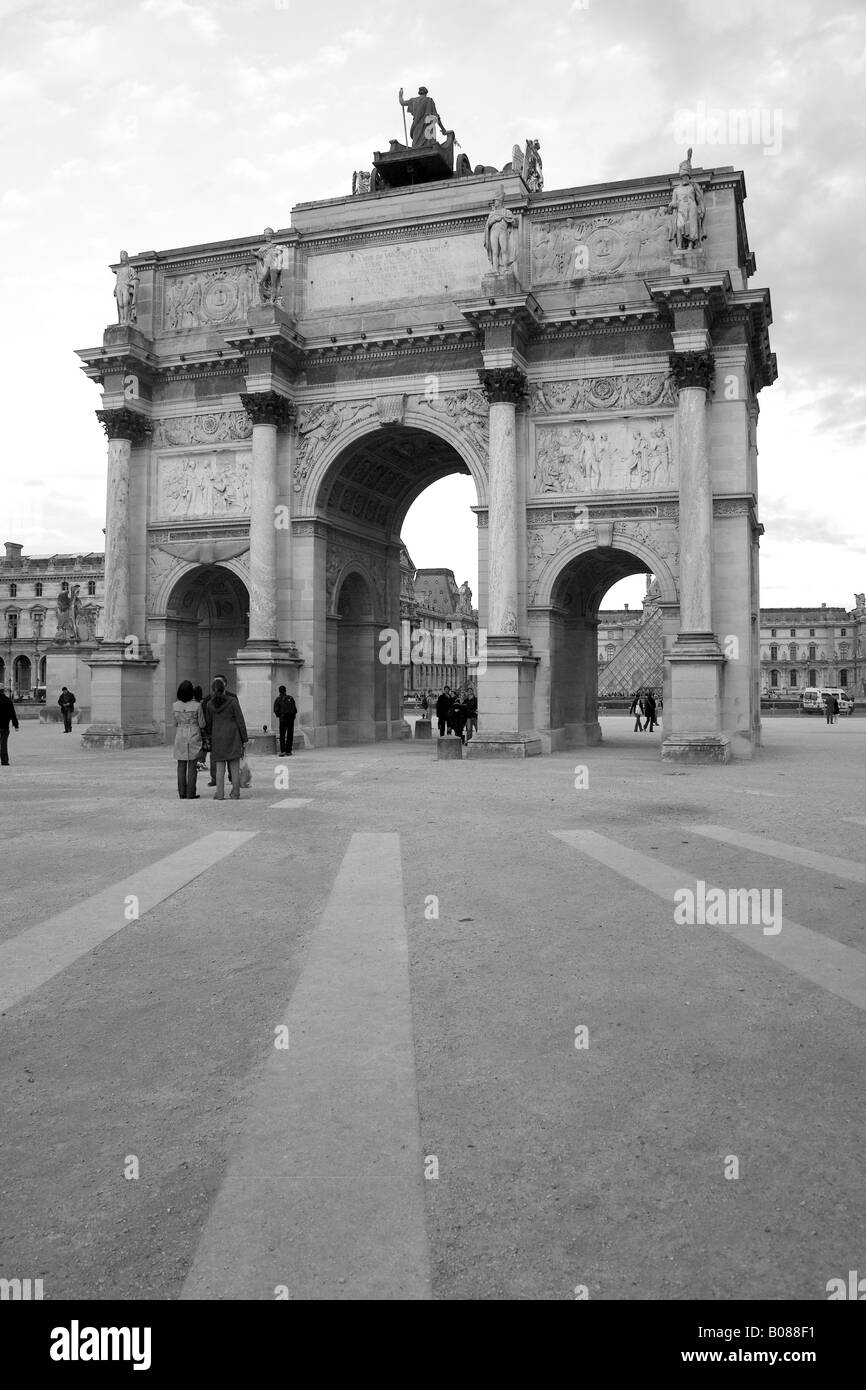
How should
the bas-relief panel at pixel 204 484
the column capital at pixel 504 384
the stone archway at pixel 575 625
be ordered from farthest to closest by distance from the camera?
the bas-relief panel at pixel 204 484
the stone archway at pixel 575 625
the column capital at pixel 504 384

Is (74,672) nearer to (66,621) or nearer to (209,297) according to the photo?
(66,621)

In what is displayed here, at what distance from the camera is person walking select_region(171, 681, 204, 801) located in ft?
48.4

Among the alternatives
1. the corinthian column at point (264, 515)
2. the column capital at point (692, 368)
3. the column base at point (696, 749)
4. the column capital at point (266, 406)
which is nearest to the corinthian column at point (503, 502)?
the column capital at point (692, 368)

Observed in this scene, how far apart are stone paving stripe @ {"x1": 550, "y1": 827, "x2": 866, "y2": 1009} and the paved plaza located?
3cm

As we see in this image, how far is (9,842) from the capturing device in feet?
34.1

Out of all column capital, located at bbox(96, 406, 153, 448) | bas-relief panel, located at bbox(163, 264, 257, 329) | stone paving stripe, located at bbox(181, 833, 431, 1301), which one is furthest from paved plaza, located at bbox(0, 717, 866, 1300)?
bas-relief panel, located at bbox(163, 264, 257, 329)

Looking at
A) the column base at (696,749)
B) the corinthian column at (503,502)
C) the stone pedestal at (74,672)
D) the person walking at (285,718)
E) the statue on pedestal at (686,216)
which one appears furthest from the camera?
the stone pedestal at (74,672)

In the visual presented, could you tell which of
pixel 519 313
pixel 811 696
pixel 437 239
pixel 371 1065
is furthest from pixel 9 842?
pixel 811 696

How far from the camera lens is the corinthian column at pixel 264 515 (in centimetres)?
2738

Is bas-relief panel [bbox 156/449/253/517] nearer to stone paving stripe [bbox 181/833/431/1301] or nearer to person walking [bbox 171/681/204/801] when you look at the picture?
person walking [bbox 171/681/204/801]

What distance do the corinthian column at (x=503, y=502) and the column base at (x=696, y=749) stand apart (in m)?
5.01

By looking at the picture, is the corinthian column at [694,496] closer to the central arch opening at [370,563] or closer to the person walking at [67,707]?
the central arch opening at [370,563]

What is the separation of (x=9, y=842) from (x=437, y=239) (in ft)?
74.8

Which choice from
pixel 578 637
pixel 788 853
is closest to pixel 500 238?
pixel 578 637
